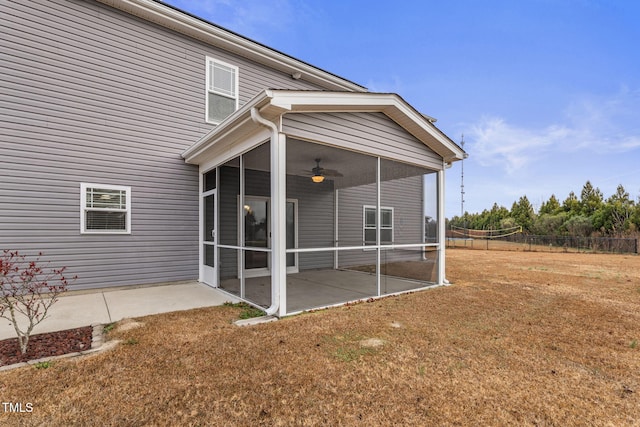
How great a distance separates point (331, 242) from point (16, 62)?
745 centimetres

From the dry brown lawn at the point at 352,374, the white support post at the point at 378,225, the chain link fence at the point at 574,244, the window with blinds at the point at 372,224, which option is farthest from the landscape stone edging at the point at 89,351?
the chain link fence at the point at 574,244

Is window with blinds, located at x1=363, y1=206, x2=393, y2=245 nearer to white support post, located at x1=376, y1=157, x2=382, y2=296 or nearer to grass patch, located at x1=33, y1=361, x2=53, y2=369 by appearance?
white support post, located at x1=376, y1=157, x2=382, y2=296

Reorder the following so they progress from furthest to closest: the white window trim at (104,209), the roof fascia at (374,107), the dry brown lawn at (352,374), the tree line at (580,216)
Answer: the tree line at (580,216) < the white window trim at (104,209) < the roof fascia at (374,107) < the dry brown lawn at (352,374)

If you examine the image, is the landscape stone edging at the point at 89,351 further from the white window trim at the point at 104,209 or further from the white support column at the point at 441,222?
the white support column at the point at 441,222

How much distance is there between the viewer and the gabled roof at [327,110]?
408 cm

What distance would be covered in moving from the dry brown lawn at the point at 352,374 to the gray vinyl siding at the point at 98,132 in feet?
8.42

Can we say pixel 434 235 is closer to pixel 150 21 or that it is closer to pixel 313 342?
pixel 313 342

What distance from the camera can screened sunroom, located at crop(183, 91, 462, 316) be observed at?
4406mm

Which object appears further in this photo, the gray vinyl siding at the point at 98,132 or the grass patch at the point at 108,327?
the gray vinyl siding at the point at 98,132

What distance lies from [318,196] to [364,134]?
3.66m

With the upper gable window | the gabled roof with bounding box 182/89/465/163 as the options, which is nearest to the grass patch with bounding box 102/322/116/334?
the gabled roof with bounding box 182/89/465/163

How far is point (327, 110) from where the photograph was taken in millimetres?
4652

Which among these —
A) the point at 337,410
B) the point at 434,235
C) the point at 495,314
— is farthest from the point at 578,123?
the point at 337,410

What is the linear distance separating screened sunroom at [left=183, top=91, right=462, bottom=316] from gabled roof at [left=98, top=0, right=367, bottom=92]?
2.78m
